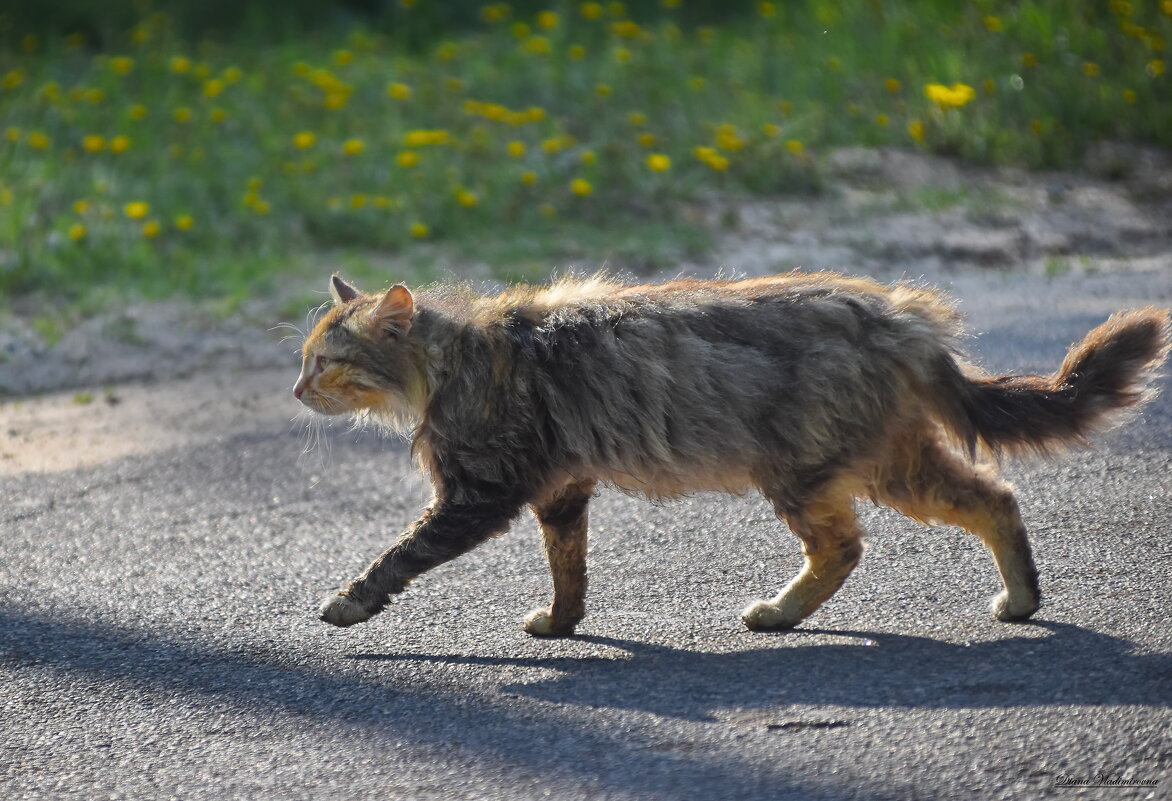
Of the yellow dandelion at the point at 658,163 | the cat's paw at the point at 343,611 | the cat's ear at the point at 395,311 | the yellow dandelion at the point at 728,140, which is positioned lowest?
the cat's paw at the point at 343,611

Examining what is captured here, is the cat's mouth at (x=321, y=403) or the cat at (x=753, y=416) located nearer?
the cat at (x=753, y=416)

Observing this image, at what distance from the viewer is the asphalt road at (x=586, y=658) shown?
3178 mm

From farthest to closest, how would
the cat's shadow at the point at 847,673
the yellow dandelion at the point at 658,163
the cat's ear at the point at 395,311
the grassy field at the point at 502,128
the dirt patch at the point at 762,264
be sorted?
the yellow dandelion at the point at 658,163 < the grassy field at the point at 502,128 < the dirt patch at the point at 762,264 < the cat's ear at the point at 395,311 < the cat's shadow at the point at 847,673

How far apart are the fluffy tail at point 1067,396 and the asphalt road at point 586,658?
54cm

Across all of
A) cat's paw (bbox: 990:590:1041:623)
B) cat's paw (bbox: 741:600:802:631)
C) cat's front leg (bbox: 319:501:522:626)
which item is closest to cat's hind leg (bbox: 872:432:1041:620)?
cat's paw (bbox: 990:590:1041:623)

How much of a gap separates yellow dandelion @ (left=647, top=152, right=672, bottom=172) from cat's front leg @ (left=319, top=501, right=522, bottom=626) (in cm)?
581

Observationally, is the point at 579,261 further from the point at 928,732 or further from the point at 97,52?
the point at 97,52

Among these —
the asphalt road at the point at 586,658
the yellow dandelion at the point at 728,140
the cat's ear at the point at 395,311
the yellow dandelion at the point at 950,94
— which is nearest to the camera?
the asphalt road at the point at 586,658

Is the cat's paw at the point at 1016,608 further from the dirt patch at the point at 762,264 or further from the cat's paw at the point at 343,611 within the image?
the dirt patch at the point at 762,264

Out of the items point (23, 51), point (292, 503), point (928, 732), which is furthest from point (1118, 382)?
point (23, 51)

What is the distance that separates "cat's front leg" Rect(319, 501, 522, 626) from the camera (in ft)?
12.9

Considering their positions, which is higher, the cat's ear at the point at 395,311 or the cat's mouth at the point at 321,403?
the cat's ear at the point at 395,311

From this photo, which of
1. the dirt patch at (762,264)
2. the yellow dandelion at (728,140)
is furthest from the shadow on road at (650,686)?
the yellow dandelion at (728,140)

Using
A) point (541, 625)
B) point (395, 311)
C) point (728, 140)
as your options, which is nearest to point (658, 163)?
point (728, 140)
